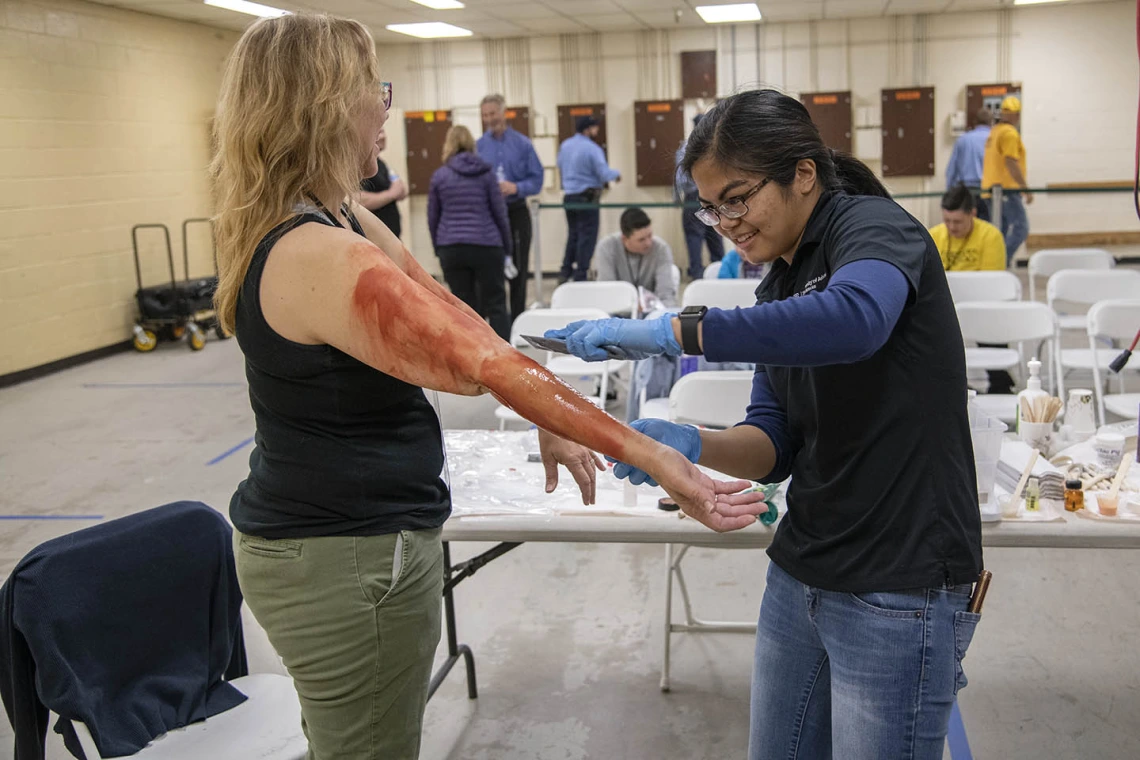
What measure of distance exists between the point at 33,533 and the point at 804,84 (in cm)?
953

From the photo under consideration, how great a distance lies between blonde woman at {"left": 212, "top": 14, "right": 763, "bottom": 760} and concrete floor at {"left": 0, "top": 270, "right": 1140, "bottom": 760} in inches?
54.7

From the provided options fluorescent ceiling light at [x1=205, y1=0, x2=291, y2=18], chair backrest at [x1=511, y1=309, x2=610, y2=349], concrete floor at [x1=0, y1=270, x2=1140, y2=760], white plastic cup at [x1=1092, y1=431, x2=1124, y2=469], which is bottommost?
concrete floor at [x1=0, y1=270, x2=1140, y2=760]

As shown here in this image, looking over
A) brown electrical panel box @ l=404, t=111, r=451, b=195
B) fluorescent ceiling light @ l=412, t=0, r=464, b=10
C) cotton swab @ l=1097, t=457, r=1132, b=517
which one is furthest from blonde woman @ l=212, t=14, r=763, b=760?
brown electrical panel box @ l=404, t=111, r=451, b=195

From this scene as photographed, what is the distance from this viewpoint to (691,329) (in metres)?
1.13

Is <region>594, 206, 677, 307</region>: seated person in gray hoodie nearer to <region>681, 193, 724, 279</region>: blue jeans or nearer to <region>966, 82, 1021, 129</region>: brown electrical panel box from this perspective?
<region>681, 193, 724, 279</region>: blue jeans

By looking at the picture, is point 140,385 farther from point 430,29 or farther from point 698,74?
point 698,74

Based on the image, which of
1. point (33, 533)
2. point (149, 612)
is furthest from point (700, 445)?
point (33, 533)

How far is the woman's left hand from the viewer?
1.47 meters

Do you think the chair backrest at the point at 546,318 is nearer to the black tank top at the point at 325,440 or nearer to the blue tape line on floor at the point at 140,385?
the blue tape line on floor at the point at 140,385

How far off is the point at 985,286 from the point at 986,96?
6741 millimetres

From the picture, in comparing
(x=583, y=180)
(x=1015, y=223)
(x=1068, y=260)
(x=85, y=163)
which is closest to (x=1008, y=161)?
(x=1015, y=223)

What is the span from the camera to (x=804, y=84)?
11328mm

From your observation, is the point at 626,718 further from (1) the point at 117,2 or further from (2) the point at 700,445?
(1) the point at 117,2

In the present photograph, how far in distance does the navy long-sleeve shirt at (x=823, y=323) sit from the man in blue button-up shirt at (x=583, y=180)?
8270 millimetres
